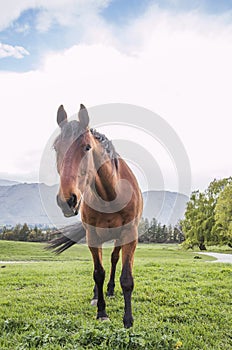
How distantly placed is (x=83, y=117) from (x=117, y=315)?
3.25 m

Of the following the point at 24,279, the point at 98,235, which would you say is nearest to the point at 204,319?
the point at 98,235

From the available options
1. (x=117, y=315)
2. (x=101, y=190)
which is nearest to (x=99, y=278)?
(x=117, y=315)

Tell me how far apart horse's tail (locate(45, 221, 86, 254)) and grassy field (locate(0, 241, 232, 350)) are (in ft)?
3.01

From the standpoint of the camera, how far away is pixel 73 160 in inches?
123

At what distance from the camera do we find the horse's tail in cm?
689

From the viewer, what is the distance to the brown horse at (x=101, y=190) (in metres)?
3.24

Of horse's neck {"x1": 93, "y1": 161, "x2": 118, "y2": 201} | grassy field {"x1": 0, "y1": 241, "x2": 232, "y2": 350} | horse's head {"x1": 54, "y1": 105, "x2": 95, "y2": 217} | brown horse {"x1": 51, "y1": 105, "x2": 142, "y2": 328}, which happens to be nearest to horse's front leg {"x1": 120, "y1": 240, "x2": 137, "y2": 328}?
brown horse {"x1": 51, "y1": 105, "x2": 142, "y2": 328}

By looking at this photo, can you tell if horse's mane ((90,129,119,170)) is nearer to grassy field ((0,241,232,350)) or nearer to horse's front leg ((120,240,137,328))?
horse's front leg ((120,240,137,328))

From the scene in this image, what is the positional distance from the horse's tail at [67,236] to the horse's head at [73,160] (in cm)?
361

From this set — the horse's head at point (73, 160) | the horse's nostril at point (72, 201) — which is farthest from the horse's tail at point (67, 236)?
the horse's nostril at point (72, 201)

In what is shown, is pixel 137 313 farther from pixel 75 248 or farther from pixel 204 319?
pixel 75 248

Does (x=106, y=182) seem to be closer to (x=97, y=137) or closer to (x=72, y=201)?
(x=97, y=137)

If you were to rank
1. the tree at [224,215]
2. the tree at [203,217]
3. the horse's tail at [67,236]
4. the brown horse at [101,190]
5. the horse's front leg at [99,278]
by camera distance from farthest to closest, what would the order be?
the tree at [203,217] < the tree at [224,215] < the horse's tail at [67,236] < the horse's front leg at [99,278] < the brown horse at [101,190]

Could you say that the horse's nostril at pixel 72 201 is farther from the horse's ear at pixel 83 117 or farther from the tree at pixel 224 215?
the tree at pixel 224 215
